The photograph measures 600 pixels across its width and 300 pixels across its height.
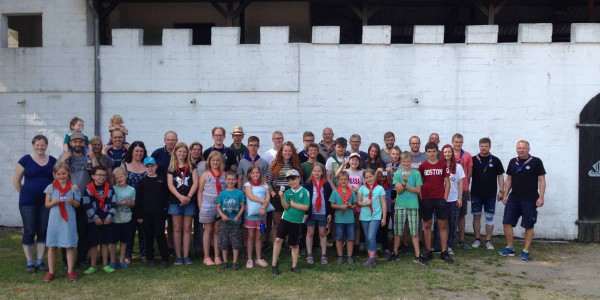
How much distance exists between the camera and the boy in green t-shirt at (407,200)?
7.29 m

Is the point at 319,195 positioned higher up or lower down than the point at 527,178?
lower down

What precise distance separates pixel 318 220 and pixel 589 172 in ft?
17.5

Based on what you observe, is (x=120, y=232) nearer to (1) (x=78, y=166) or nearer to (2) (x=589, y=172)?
(1) (x=78, y=166)

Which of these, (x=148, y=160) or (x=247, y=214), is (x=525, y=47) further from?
(x=148, y=160)

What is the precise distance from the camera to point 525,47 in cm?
934

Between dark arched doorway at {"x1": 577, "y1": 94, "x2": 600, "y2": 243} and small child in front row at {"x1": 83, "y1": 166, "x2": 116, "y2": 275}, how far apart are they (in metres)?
7.87

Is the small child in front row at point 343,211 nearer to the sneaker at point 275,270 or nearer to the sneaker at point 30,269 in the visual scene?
the sneaker at point 275,270

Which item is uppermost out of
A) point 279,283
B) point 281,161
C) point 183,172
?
point 281,161

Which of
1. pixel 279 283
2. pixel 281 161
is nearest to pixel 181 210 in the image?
pixel 281 161

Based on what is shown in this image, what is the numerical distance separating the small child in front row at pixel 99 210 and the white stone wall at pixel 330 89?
115 inches

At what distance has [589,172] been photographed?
933 centimetres

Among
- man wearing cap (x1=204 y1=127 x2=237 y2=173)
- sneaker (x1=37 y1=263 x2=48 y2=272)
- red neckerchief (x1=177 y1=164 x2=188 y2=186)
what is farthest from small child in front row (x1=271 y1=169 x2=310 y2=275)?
sneaker (x1=37 y1=263 x2=48 y2=272)

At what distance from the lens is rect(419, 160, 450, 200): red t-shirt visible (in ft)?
24.3

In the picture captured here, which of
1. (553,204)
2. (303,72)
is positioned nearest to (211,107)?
(303,72)
